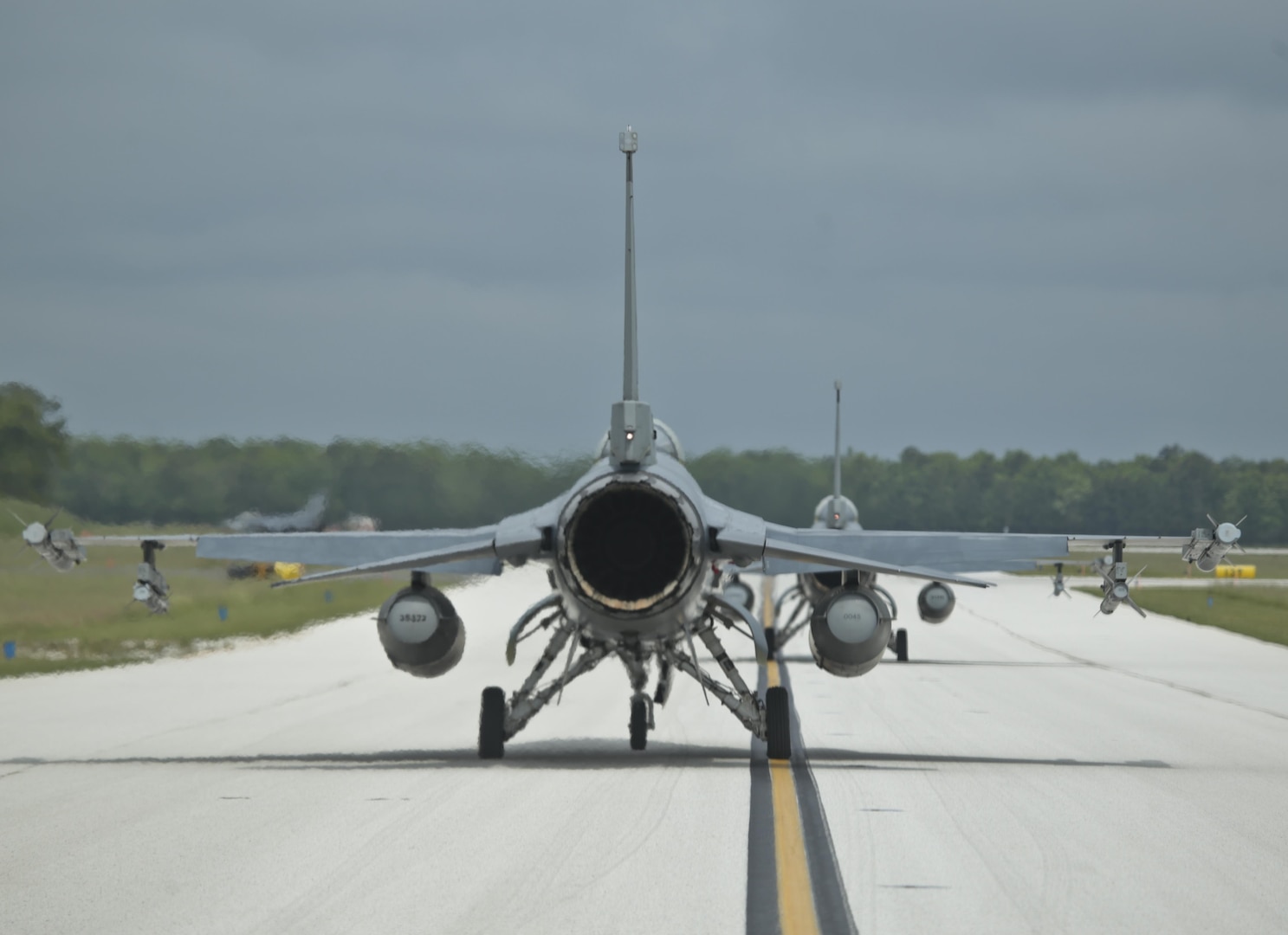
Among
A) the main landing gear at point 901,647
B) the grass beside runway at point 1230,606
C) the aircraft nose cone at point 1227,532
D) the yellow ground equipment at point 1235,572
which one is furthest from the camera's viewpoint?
the yellow ground equipment at point 1235,572

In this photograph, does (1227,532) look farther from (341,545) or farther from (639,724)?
(341,545)

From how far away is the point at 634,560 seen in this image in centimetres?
1712

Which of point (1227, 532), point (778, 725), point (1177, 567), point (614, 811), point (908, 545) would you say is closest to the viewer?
point (614, 811)

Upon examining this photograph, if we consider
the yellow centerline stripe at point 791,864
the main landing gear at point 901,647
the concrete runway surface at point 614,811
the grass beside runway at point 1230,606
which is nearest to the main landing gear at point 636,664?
the concrete runway surface at point 614,811

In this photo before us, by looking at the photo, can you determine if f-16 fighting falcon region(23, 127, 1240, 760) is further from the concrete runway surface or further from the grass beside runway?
the grass beside runway

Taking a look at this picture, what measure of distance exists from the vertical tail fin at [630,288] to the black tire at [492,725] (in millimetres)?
3585

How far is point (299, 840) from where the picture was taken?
43.3 ft

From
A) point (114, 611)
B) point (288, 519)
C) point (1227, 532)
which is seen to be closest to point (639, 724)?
point (1227, 532)

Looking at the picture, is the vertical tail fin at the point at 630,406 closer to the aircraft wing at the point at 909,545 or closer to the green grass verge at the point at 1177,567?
the aircraft wing at the point at 909,545

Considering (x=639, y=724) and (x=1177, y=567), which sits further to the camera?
(x=1177, y=567)

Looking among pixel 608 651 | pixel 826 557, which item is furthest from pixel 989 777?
pixel 608 651

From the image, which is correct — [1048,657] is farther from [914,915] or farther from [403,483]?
[914,915]

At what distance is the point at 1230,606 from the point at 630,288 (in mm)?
47363

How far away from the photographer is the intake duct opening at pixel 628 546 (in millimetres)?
16953
